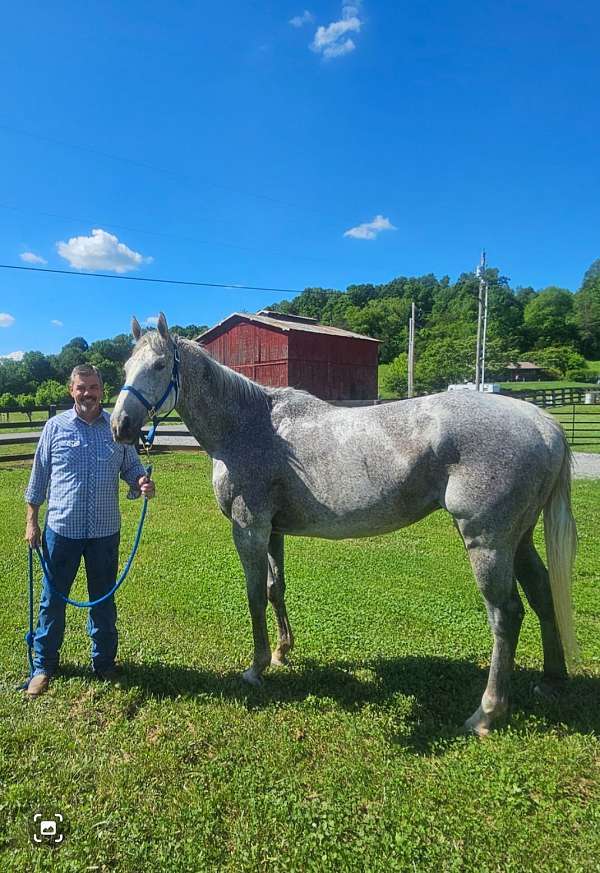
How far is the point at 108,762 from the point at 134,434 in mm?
1774

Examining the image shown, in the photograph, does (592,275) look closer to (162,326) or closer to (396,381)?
(396,381)

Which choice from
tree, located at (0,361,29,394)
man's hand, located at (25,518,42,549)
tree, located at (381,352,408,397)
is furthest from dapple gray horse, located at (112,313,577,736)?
tree, located at (0,361,29,394)

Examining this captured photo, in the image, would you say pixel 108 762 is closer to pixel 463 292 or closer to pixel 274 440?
pixel 274 440

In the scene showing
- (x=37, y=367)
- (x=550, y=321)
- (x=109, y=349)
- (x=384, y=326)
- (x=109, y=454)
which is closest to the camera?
(x=109, y=454)

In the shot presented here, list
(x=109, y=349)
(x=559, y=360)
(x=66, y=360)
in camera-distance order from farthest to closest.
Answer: (x=559, y=360) → (x=66, y=360) → (x=109, y=349)

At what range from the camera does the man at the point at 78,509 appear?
3141 mm

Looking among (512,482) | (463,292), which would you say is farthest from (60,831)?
(463,292)

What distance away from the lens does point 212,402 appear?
3.13 metres

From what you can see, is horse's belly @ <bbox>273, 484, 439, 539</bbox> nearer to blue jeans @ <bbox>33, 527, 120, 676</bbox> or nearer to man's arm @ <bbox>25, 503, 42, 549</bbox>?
blue jeans @ <bbox>33, 527, 120, 676</bbox>

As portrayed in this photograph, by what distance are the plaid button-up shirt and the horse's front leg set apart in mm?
929

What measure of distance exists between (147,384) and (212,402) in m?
0.46

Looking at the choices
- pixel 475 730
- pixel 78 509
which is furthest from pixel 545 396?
pixel 78 509

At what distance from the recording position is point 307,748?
8.56 feet

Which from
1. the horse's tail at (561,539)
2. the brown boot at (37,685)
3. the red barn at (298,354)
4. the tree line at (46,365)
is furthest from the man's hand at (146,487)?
the tree line at (46,365)
